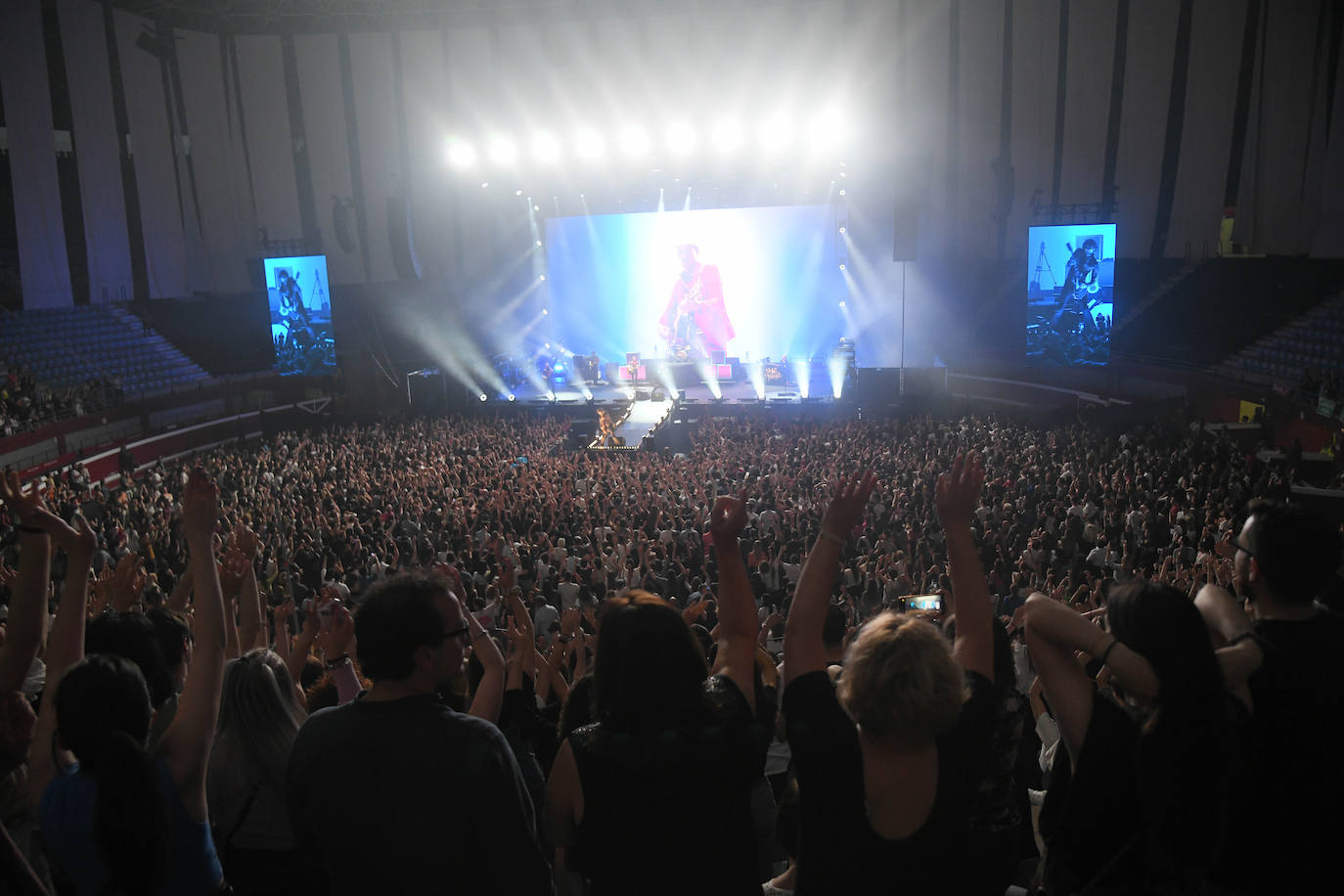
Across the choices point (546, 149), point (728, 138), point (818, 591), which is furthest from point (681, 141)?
point (818, 591)

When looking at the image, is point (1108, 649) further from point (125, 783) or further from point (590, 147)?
point (590, 147)

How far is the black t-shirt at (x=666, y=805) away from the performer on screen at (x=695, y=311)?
2871 cm

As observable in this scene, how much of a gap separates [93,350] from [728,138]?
1883 centimetres

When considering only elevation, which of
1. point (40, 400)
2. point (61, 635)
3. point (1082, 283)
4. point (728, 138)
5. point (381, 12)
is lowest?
point (40, 400)

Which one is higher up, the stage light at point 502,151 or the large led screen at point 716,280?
the stage light at point 502,151

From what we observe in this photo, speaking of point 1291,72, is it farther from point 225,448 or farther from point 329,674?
point 329,674

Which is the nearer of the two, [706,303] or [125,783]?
[125,783]

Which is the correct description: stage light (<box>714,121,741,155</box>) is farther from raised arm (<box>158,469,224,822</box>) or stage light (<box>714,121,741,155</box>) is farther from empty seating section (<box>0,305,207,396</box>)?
raised arm (<box>158,469,224,822</box>)

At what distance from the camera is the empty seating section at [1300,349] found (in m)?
20.5

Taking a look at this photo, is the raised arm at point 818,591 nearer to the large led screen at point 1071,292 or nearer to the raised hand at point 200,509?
the raised hand at point 200,509

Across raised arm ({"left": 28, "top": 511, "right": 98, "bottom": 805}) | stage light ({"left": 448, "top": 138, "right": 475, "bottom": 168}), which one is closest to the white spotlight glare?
stage light ({"left": 448, "top": 138, "right": 475, "bottom": 168})

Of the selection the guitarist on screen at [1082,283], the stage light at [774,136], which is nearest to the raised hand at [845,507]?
the guitarist on screen at [1082,283]

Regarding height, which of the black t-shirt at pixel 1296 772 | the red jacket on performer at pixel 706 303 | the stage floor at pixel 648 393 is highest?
the red jacket on performer at pixel 706 303

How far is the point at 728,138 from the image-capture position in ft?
93.7
